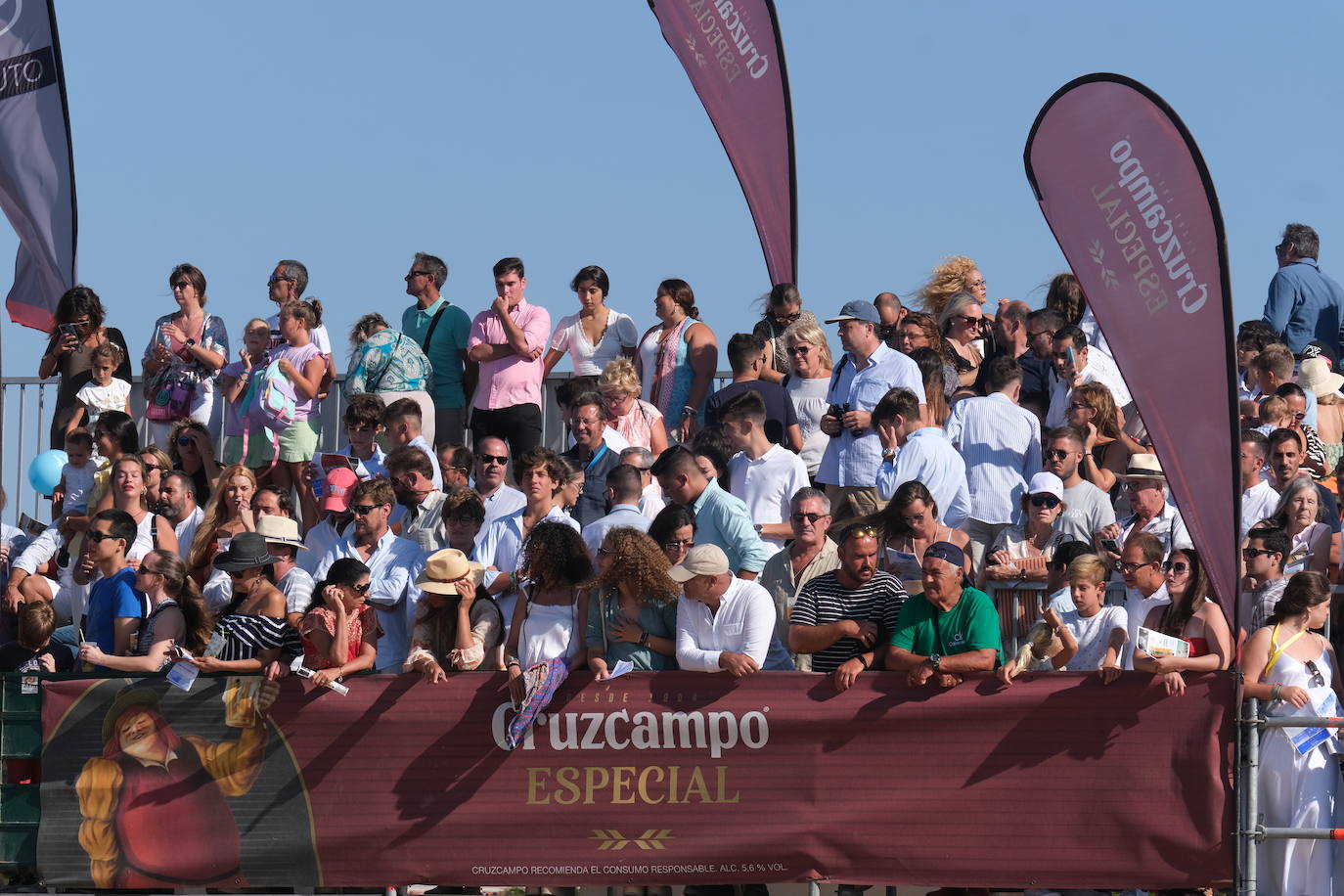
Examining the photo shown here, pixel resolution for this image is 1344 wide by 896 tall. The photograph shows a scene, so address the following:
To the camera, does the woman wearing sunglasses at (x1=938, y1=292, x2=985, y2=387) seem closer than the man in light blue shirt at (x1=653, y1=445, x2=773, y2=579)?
No

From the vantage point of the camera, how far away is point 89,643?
33.2 ft

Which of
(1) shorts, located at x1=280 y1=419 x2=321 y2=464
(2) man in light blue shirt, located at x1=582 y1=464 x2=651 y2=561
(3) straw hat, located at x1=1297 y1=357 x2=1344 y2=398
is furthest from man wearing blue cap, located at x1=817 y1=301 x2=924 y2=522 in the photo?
(1) shorts, located at x1=280 y1=419 x2=321 y2=464

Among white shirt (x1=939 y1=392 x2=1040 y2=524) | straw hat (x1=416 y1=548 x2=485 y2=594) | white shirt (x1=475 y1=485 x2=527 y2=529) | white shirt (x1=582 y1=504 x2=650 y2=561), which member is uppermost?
white shirt (x1=939 y1=392 x2=1040 y2=524)

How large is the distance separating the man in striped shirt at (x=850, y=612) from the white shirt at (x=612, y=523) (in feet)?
5.39

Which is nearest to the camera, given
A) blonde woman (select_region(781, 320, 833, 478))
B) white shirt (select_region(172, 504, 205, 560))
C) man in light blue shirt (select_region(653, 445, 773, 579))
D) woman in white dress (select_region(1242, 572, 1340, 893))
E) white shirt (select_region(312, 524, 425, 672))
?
woman in white dress (select_region(1242, 572, 1340, 893))

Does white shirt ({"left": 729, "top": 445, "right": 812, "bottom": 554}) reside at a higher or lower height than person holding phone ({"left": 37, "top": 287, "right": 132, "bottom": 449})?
lower

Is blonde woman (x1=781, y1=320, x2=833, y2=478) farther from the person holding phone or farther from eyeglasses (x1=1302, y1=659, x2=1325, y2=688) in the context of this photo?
the person holding phone

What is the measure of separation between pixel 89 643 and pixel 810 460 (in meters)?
4.92

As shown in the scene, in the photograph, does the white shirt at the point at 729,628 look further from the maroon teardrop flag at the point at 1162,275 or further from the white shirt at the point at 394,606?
the maroon teardrop flag at the point at 1162,275

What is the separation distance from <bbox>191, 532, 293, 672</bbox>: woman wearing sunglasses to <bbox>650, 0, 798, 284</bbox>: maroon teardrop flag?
19.0ft

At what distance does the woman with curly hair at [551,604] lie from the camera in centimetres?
947

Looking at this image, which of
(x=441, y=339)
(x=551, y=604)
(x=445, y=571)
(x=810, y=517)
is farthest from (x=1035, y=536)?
(x=441, y=339)

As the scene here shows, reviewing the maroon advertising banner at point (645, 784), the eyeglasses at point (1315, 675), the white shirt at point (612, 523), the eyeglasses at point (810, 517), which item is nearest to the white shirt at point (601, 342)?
the white shirt at point (612, 523)

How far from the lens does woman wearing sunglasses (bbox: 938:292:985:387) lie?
14000 mm
